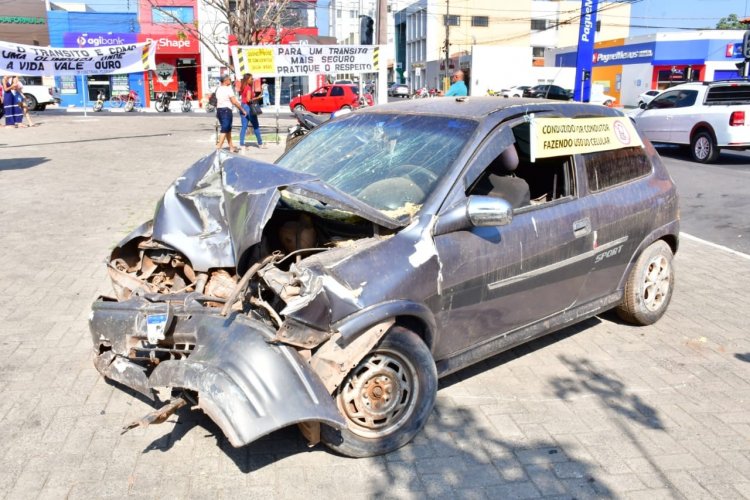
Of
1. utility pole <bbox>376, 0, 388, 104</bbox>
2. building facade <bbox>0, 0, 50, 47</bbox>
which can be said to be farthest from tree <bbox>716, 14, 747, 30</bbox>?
utility pole <bbox>376, 0, 388, 104</bbox>

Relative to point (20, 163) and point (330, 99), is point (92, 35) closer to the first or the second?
point (330, 99)

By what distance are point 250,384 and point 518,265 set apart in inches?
72.2

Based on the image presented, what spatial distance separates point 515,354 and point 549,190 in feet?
3.96

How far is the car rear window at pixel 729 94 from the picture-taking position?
15062 mm

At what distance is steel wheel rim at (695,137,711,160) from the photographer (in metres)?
15.2

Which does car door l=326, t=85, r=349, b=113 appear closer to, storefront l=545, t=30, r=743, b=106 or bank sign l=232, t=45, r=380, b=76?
bank sign l=232, t=45, r=380, b=76

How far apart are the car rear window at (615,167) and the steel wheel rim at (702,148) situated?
11.5 m

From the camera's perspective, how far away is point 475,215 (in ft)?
12.1

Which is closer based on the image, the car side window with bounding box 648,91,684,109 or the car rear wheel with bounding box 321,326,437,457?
the car rear wheel with bounding box 321,326,437,457

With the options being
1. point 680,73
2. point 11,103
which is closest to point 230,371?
point 11,103

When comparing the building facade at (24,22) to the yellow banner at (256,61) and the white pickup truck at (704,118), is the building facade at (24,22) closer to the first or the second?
the yellow banner at (256,61)

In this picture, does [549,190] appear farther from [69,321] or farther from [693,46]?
[693,46]

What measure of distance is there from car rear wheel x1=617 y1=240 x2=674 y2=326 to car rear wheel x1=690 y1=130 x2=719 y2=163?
36.7 ft

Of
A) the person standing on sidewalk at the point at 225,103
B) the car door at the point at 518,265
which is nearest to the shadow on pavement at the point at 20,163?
the person standing on sidewalk at the point at 225,103
